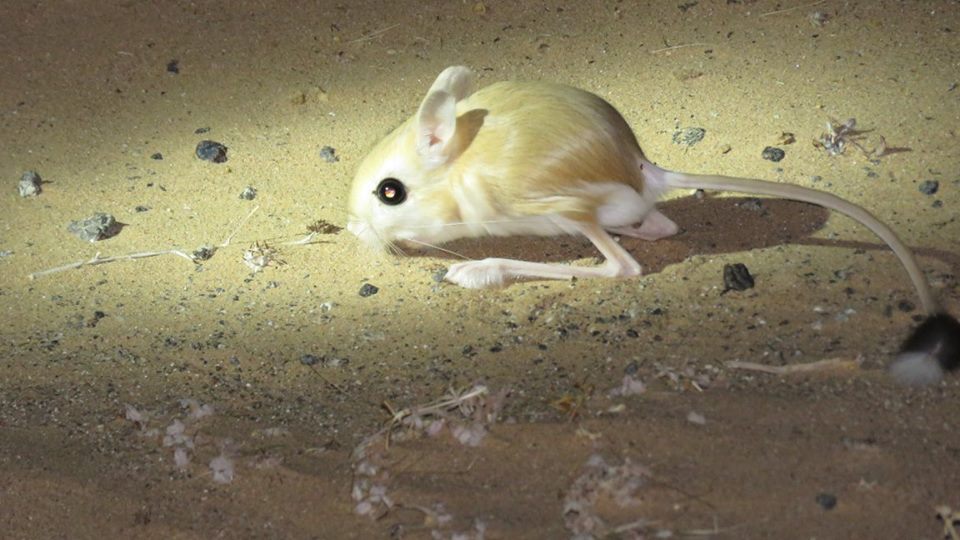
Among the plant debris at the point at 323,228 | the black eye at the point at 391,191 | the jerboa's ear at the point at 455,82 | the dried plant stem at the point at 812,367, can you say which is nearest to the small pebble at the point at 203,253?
the plant debris at the point at 323,228

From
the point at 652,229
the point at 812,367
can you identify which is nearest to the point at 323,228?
the point at 652,229

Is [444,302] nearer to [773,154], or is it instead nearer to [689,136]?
[689,136]

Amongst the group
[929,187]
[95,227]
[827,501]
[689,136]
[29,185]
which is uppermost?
[29,185]

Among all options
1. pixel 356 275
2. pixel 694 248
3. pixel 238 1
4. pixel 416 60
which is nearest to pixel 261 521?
pixel 356 275

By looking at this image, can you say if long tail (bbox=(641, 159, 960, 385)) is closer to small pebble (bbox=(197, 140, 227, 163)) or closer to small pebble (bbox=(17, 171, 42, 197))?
small pebble (bbox=(197, 140, 227, 163))

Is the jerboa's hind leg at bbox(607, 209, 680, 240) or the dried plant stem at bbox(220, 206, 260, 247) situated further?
the dried plant stem at bbox(220, 206, 260, 247)

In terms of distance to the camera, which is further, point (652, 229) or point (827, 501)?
point (652, 229)

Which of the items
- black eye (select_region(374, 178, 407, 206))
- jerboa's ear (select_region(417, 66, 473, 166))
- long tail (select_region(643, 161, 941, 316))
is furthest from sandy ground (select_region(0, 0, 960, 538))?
jerboa's ear (select_region(417, 66, 473, 166))
